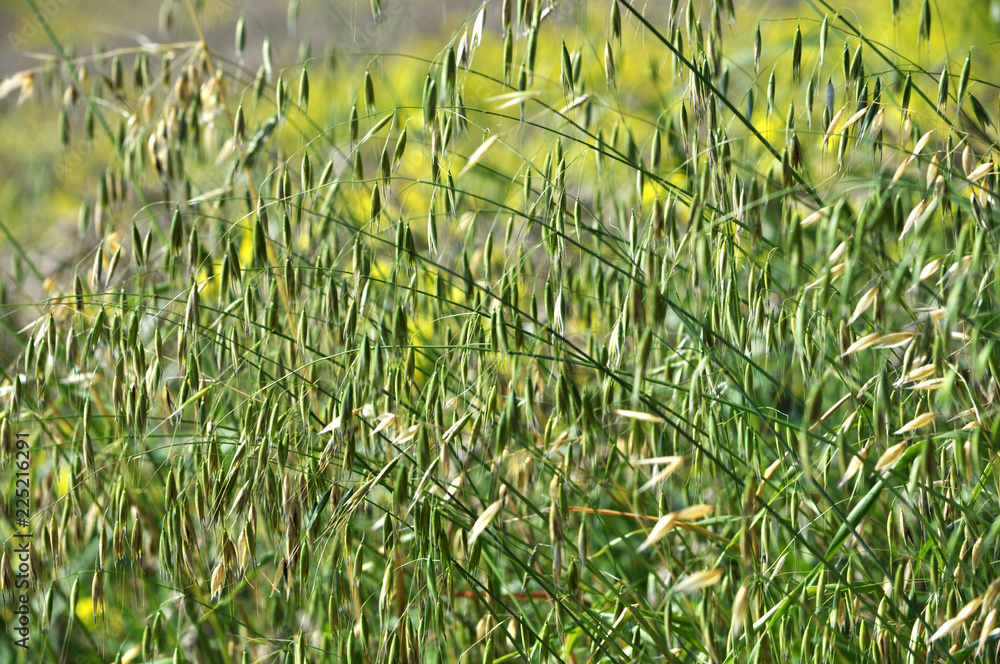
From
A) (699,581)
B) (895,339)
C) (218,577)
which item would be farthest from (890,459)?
(218,577)

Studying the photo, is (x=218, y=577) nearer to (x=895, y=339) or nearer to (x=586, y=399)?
(x=586, y=399)

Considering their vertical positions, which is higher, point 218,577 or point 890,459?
point 890,459

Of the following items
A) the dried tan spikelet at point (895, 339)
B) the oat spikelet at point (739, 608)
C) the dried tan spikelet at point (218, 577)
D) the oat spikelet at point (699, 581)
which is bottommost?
the dried tan spikelet at point (218, 577)

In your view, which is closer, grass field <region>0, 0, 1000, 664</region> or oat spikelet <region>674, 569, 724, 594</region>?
oat spikelet <region>674, 569, 724, 594</region>

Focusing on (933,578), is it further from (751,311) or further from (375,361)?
(375,361)

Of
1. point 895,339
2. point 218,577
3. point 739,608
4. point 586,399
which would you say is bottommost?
point 218,577

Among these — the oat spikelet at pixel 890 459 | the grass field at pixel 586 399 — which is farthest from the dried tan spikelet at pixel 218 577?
the oat spikelet at pixel 890 459

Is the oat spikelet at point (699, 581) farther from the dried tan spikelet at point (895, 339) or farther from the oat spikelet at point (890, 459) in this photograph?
the dried tan spikelet at point (895, 339)

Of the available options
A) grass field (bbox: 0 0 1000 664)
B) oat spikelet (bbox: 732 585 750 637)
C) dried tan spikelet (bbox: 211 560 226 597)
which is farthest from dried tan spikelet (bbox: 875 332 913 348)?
dried tan spikelet (bbox: 211 560 226 597)

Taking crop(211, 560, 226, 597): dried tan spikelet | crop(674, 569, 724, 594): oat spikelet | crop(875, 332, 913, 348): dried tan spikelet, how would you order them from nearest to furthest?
1. crop(674, 569, 724, 594): oat spikelet
2. crop(875, 332, 913, 348): dried tan spikelet
3. crop(211, 560, 226, 597): dried tan spikelet

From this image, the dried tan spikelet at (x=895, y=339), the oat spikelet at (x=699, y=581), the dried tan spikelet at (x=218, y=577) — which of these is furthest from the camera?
the dried tan spikelet at (x=218, y=577)

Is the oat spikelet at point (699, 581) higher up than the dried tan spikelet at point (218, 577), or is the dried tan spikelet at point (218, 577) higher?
the oat spikelet at point (699, 581)

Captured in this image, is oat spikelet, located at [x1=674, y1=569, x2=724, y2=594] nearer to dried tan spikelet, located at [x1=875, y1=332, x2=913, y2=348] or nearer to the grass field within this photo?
the grass field

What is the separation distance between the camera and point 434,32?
9227mm
